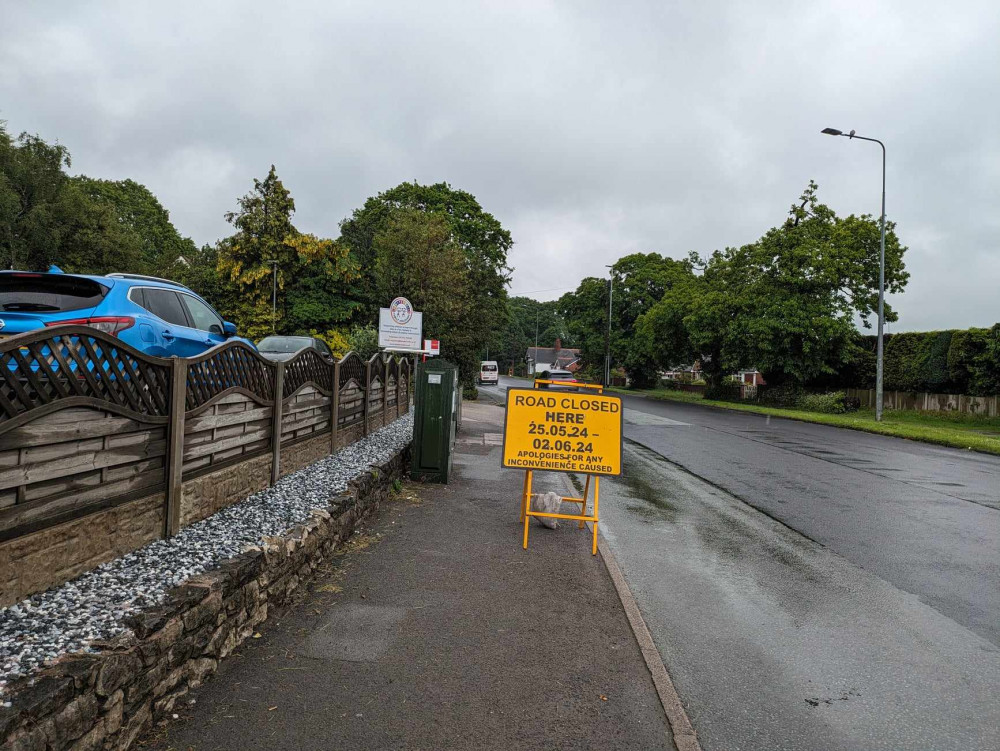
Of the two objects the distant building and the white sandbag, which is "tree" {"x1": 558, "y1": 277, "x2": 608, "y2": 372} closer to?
the distant building

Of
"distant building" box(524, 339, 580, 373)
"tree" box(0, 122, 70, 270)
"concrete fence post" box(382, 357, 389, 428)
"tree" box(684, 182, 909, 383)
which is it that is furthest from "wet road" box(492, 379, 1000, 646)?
"distant building" box(524, 339, 580, 373)

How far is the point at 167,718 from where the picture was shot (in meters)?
3.01

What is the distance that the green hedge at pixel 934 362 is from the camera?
26594 millimetres

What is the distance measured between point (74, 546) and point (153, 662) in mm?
873

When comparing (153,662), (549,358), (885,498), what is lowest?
(885,498)

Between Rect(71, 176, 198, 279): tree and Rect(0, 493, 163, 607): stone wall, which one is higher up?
Rect(71, 176, 198, 279): tree

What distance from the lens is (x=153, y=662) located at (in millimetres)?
2945

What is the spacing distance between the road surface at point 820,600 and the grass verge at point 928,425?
28.0 feet

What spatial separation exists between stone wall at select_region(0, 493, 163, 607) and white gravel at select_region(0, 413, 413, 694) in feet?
0.17

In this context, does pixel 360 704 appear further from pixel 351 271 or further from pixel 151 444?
pixel 351 271

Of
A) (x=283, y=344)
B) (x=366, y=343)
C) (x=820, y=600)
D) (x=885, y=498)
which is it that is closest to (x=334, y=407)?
(x=820, y=600)

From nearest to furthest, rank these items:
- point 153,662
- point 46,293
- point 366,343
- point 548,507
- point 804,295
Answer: point 153,662
point 46,293
point 548,507
point 366,343
point 804,295

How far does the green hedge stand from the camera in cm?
2659

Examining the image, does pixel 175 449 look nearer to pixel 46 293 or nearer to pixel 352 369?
pixel 46 293
